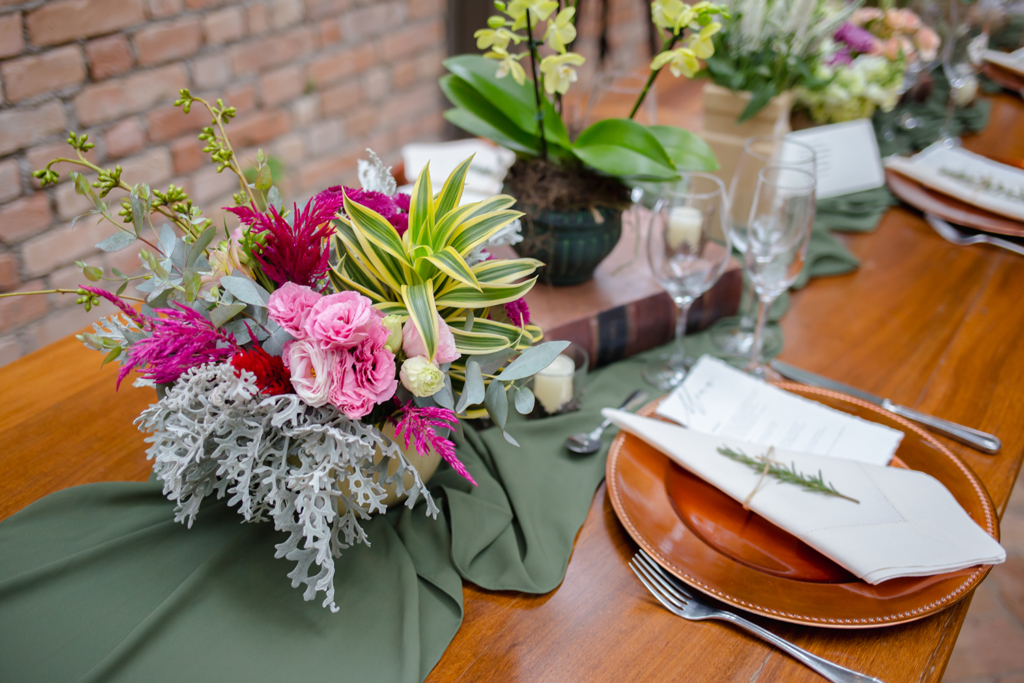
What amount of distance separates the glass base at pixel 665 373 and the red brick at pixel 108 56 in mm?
1329

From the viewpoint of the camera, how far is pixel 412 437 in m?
0.56

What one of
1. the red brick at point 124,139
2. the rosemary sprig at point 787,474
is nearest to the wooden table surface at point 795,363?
the rosemary sprig at point 787,474

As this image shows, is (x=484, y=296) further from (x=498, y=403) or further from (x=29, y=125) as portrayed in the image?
(x=29, y=125)

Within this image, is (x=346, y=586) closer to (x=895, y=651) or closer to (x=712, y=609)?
(x=712, y=609)

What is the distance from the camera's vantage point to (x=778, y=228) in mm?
824

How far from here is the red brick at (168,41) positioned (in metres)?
1.54

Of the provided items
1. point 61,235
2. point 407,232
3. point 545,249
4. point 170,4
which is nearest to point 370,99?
point 170,4

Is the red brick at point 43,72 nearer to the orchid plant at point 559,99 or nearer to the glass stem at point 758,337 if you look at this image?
the orchid plant at point 559,99

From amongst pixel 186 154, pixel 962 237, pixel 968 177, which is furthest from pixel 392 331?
pixel 186 154

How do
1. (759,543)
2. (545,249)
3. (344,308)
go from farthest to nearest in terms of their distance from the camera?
1. (545,249)
2. (759,543)
3. (344,308)

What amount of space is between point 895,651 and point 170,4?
1765 millimetres

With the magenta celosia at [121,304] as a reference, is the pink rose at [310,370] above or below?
below

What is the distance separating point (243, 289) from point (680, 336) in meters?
0.54

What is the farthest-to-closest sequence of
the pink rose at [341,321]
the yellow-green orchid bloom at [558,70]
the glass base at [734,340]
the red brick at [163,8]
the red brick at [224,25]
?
the red brick at [224,25], the red brick at [163,8], the glass base at [734,340], the yellow-green orchid bloom at [558,70], the pink rose at [341,321]
